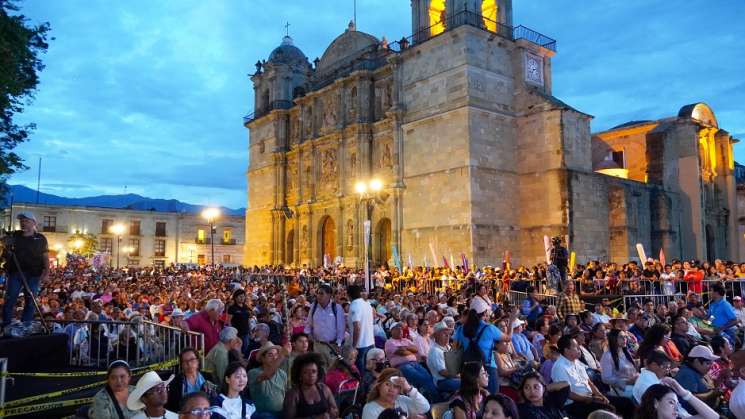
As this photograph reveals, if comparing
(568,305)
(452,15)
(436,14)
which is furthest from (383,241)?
(568,305)

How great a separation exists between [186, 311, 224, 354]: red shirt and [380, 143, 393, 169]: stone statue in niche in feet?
74.2

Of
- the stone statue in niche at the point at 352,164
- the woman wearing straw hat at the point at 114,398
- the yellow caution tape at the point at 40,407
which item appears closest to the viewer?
the woman wearing straw hat at the point at 114,398

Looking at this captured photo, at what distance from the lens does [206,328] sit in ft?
25.9

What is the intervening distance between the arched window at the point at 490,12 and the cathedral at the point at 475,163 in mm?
88

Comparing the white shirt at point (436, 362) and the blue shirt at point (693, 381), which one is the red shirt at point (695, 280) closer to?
the blue shirt at point (693, 381)

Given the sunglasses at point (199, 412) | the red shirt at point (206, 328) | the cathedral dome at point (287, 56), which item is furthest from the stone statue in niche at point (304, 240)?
the sunglasses at point (199, 412)

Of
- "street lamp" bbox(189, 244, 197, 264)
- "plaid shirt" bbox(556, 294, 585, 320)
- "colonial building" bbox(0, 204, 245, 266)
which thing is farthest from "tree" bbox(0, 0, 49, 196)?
"street lamp" bbox(189, 244, 197, 264)

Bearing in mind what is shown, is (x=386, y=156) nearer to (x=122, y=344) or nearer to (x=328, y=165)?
(x=328, y=165)

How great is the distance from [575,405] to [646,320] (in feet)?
15.3

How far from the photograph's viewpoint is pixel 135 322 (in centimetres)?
789

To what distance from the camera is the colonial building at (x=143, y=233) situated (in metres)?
50.5

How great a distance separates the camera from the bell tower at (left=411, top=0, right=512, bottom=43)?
2649 cm

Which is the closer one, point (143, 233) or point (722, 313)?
point (722, 313)

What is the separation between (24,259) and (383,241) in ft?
78.1
